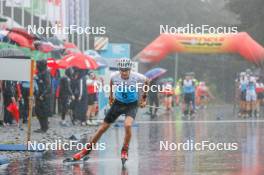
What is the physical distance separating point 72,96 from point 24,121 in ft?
5.44

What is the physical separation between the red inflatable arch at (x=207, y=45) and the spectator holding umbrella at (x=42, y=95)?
19.0 m

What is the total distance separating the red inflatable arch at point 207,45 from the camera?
36.4 m

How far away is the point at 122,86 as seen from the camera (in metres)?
12.9

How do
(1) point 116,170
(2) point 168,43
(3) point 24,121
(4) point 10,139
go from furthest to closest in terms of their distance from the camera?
(2) point 168,43, (3) point 24,121, (4) point 10,139, (1) point 116,170

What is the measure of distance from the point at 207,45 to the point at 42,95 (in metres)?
20.1

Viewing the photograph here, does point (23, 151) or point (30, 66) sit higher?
point (30, 66)

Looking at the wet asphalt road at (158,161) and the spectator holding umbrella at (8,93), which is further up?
the spectator holding umbrella at (8,93)

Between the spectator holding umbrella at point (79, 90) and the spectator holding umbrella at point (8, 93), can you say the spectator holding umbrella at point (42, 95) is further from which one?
the spectator holding umbrella at point (79, 90)

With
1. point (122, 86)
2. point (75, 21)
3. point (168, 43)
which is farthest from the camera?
point (168, 43)

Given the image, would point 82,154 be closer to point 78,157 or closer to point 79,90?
point 78,157

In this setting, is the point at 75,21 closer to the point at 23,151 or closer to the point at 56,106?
the point at 56,106

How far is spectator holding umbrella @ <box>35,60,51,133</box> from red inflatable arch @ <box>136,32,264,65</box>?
18985 mm

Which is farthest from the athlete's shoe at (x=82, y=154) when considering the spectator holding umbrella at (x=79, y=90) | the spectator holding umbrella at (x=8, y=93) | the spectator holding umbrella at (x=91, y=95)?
the spectator holding umbrella at (x=91, y=95)

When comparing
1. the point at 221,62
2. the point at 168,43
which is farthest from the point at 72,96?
the point at 221,62
